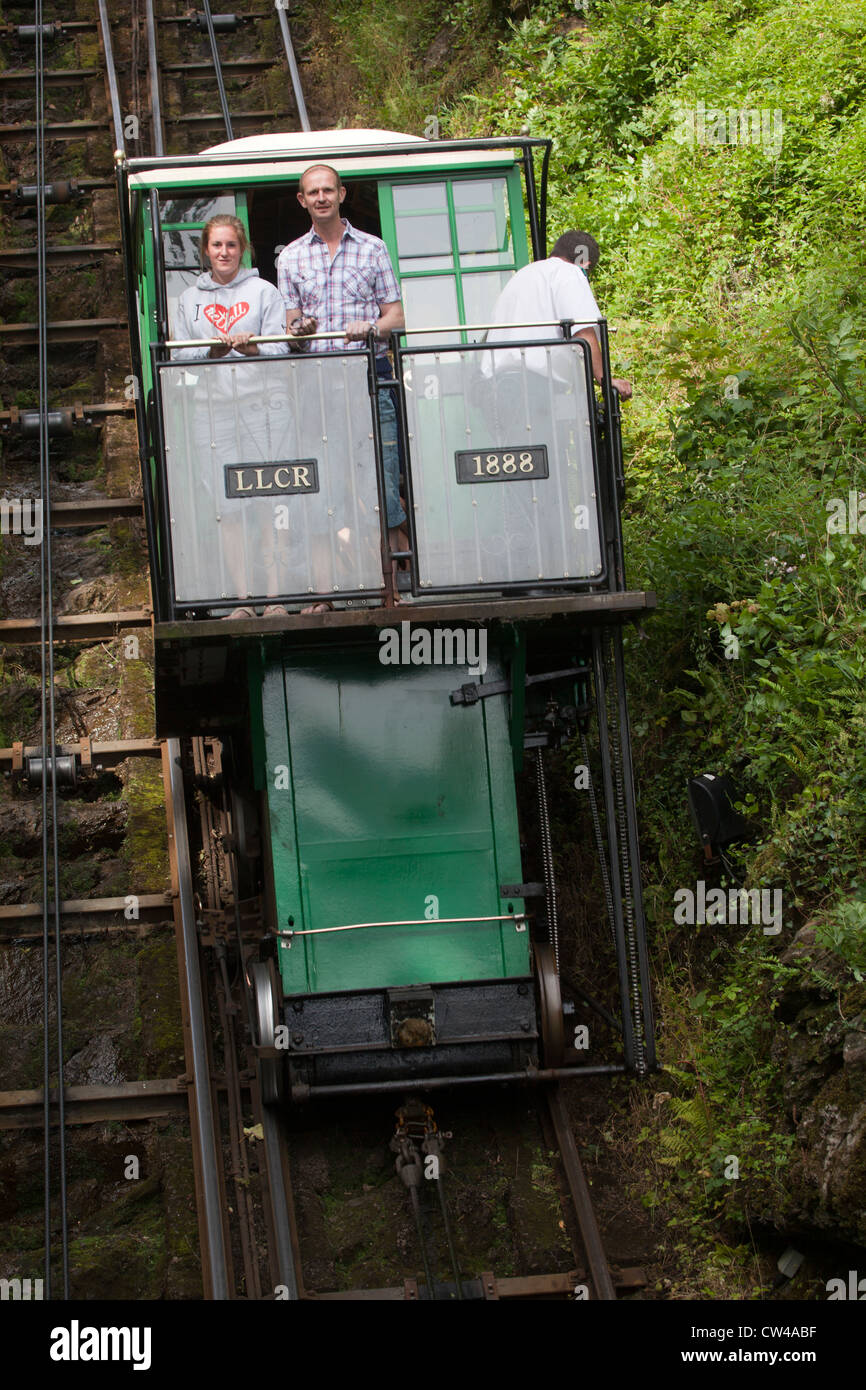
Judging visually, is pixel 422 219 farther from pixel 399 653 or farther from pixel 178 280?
pixel 399 653

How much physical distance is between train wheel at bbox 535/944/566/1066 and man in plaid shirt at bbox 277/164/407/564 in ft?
9.78

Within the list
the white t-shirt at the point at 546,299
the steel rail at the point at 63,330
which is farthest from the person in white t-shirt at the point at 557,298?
the steel rail at the point at 63,330

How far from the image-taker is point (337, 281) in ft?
26.8

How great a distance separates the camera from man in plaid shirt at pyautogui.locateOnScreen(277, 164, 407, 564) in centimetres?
804

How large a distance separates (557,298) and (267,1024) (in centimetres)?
380

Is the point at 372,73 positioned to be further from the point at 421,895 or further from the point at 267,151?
the point at 421,895

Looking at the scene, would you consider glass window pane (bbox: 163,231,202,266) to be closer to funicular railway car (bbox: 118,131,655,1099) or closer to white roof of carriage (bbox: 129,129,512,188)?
white roof of carriage (bbox: 129,129,512,188)

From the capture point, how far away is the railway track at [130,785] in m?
7.52

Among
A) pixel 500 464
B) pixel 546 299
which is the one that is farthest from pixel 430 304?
pixel 500 464

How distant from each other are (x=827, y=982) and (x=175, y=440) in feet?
12.1

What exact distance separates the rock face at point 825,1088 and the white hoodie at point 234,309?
12.9 ft

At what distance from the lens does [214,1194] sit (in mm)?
7793
